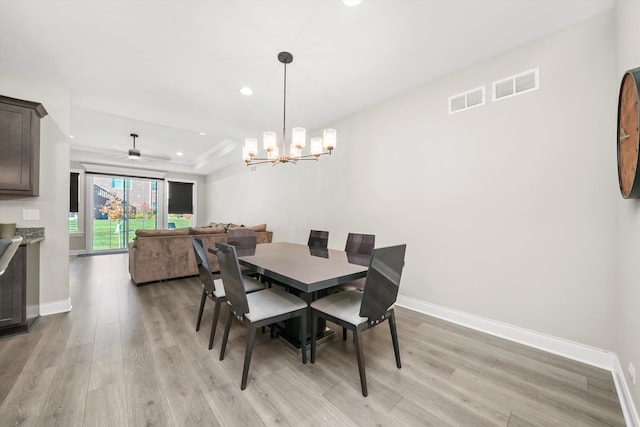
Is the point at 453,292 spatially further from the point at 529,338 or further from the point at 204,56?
the point at 204,56

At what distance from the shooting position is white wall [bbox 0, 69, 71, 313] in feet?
9.27

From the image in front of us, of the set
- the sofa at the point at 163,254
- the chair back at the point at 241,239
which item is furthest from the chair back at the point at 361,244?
the sofa at the point at 163,254

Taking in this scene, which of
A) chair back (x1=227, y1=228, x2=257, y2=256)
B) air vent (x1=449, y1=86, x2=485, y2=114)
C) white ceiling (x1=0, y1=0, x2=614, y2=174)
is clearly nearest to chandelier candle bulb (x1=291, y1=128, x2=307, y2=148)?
white ceiling (x1=0, y1=0, x2=614, y2=174)

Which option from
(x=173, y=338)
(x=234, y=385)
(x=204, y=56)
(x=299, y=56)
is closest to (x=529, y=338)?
(x=234, y=385)

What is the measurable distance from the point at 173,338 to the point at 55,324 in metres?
1.43

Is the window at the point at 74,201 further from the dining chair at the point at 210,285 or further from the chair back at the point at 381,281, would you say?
the chair back at the point at 381,281

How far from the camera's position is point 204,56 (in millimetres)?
→ 2502

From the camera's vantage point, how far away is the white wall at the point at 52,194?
9.27 feet

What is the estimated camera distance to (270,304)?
193 centimetres

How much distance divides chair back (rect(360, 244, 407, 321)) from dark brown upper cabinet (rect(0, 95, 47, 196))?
358 centimetres

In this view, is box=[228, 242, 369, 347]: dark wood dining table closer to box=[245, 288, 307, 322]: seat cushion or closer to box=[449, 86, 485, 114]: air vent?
box=[245, 288, 307, 322]: seat cushion

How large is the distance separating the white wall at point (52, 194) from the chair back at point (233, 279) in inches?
102

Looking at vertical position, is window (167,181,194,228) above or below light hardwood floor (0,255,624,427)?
above

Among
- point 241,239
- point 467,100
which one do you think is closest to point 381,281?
point 241,239
